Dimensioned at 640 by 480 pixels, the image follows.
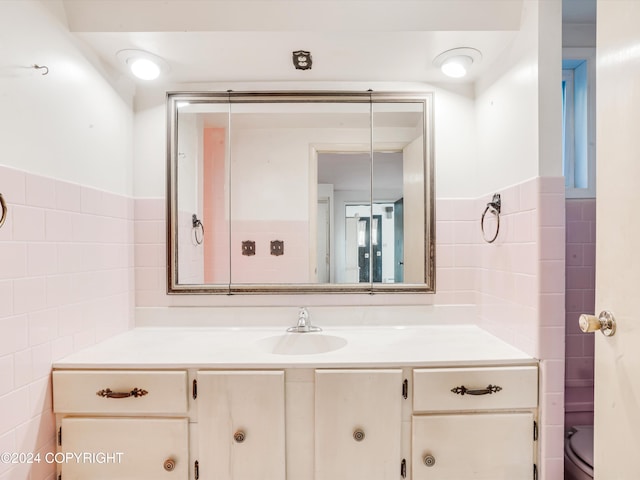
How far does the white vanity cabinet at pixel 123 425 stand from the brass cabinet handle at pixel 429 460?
80 cm

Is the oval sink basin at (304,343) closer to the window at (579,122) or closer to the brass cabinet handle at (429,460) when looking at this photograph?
the brass cabinet handle at (429,460)

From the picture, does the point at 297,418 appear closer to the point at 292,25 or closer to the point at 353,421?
the point at 353,421

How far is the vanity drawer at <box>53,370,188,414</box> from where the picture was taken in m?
1.15

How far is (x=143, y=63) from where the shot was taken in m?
1.42

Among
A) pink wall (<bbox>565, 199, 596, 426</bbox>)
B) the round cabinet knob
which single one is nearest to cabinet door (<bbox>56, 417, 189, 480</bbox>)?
the round cabinet knob

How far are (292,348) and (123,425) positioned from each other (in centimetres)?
67

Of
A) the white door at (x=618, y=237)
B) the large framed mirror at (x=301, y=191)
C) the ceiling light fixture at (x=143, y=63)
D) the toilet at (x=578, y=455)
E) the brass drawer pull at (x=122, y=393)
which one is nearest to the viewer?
the white door at (x=618, y=237)

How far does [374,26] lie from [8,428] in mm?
1760

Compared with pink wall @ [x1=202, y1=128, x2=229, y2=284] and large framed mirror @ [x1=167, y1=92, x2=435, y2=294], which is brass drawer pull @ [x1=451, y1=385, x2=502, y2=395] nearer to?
large framed mirror @ [x1=167, y1=92, x2=435, y2=294]

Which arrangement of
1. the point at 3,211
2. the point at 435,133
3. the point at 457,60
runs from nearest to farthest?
the point at 3,211 → the point at 457,60 → the point at 435,133

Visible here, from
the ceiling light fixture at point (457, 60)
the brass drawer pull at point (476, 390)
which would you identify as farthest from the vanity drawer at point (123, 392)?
the ceiling light fixture at point (457, 60)

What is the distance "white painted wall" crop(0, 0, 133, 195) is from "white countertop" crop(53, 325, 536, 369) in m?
0.65


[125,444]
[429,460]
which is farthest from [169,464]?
[429,460]

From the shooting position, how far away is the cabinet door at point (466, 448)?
3.82 ft
